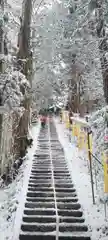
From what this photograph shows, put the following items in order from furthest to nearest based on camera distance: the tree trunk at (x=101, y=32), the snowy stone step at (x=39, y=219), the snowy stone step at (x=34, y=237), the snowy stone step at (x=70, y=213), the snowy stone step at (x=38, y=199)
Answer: the snowy stone step at (x=38, y=199) → the snowy stone step at (x=70, y=213) → the tree trunk at (x=101, y=32) → the snowy stone step at (x=39, y=219) → the snowy stone step at (x=34, y=237)

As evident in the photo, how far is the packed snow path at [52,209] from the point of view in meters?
7.10

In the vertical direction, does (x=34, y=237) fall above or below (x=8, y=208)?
above

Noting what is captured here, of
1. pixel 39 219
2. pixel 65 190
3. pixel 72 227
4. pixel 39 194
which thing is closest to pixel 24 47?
pixel 65 190

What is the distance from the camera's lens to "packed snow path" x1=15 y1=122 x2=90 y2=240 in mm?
7098

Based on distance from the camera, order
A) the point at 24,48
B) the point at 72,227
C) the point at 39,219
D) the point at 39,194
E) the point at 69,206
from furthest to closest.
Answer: the point at 24,48 < the point at 39,194 < the point at 69,206 < the point at 39,219 < the point at 72,227

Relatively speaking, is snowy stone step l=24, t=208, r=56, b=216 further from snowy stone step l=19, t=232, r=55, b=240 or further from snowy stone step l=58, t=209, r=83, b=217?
snowy stone step l=19, t=232, r=55, b=240

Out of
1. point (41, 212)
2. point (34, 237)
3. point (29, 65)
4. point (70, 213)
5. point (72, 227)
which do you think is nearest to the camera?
point (34, 237)

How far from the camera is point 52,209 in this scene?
8.34 meters

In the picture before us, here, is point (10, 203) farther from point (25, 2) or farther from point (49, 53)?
point (49, 53)

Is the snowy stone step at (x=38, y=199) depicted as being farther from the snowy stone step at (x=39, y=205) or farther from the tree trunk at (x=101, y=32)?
the tree trunk at (x=101, y=32)

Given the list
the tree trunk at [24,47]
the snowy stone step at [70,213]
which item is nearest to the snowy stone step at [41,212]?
the snowy stone step at [70,213]

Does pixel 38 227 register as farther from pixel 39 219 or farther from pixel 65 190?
pixel 65 190

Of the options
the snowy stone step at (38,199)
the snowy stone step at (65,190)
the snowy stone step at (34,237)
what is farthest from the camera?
the snowy stone step at (65,190)

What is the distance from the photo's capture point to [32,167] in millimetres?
13031
